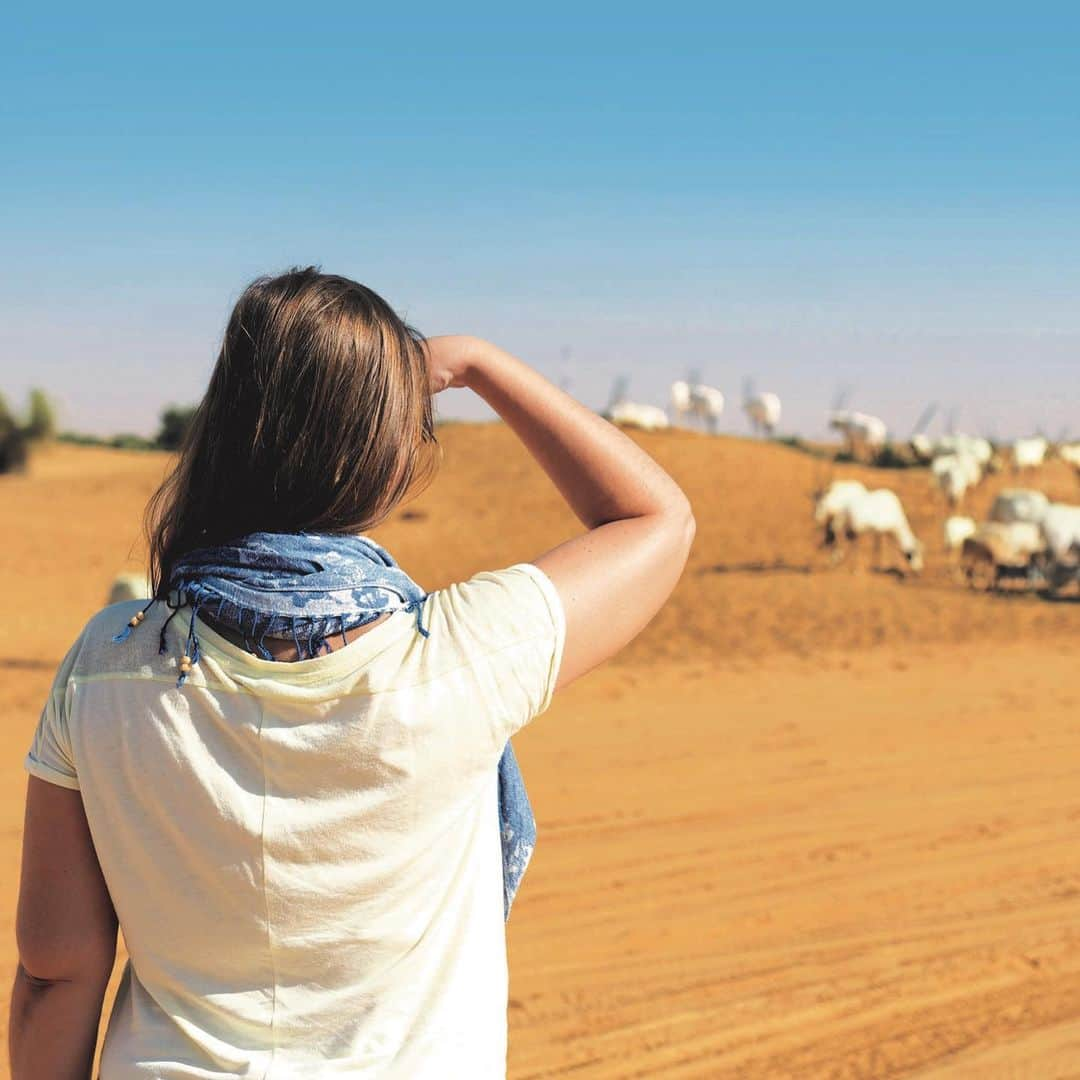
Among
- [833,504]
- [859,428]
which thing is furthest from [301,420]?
[859,428]

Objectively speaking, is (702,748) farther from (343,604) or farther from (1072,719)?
(343,604)

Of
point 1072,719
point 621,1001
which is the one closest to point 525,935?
point 621,1001

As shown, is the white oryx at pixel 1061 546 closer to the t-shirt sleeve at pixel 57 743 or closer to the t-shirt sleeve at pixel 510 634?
the t-shirt sleeve at pixel 510 634

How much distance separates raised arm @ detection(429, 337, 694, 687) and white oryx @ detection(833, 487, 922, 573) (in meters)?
17.5

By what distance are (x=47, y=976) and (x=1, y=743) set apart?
8.25 meters

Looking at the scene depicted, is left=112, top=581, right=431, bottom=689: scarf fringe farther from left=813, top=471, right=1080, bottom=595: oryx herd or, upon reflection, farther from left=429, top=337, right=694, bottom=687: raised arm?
left=813, top=471, right=1080, bottom=595: oryx herd

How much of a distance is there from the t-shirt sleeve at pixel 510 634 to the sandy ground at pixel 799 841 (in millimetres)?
425

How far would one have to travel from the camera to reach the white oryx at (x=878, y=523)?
60.1 feet

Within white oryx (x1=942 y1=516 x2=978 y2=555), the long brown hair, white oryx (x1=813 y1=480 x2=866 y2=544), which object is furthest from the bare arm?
white oryx (x1=942 y1=516 x2=978 y2=555)

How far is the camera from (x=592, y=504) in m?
1.49

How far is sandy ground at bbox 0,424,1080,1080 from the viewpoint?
434 centimetres

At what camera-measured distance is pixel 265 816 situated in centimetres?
128

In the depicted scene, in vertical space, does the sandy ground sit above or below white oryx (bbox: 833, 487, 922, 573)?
above

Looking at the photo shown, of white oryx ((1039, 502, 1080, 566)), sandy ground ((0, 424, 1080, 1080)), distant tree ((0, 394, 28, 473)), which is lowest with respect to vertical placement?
distant tree ((0, 394, 28, 473))
